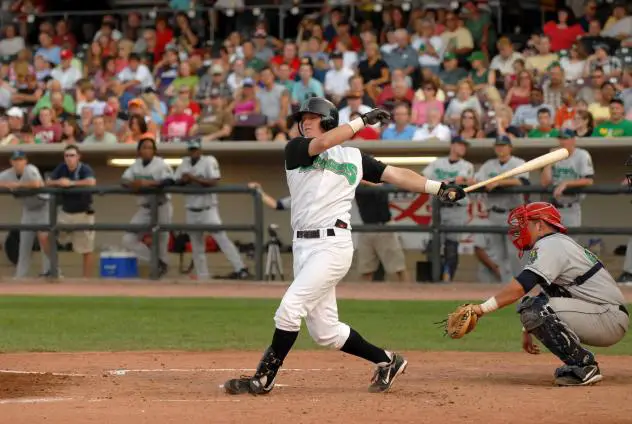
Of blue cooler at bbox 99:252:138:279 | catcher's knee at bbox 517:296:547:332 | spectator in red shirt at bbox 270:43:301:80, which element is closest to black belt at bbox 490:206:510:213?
blue cooler at bbox 99:252:138:279

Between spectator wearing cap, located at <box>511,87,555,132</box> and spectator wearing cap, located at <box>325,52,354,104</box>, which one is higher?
spectator wearing cap, located at <box>325,52,354,104</box>

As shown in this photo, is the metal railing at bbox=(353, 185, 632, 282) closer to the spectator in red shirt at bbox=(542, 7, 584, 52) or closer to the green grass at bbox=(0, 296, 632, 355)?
the green grass at bbox=(0, 296, 632, 355)

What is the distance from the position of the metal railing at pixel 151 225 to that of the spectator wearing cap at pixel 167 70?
3.92 meters

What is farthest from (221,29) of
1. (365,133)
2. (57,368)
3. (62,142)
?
(57,368)

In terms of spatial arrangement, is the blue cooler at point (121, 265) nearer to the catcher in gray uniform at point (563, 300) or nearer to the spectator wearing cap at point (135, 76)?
the spectator wearing cap at point (135, 76)

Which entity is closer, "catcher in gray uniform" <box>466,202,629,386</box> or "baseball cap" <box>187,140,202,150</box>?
"catcher in gray uniform" <box>466,202,629,386</box>

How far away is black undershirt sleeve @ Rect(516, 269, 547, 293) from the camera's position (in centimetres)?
707

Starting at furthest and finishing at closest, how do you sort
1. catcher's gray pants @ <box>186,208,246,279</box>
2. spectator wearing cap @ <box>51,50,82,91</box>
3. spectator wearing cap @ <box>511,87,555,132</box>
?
spectator wearing cap @ <box>51,50,82,91</box>
spectator wearing cap @ <box>511,87,555,132</box>
catcher's gray pants @ <box>186,208,246,279</box>

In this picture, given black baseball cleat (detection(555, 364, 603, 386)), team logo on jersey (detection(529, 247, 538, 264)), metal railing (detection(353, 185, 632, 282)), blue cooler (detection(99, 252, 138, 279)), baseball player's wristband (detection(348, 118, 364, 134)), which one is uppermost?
baseball player's wristband (detection(348, 118, 364, 134))

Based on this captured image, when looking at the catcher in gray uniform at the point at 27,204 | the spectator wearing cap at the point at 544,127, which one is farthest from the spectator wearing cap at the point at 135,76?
the spectator wearing cap at the point at 544,127

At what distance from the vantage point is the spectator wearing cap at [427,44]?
18297mm

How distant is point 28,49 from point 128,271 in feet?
23.9

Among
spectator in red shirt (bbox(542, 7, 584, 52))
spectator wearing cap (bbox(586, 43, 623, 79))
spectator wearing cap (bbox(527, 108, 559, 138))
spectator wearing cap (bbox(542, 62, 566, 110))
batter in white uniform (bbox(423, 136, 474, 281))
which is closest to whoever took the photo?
batter in white uniform (bbox(423, 136, 474, 281))

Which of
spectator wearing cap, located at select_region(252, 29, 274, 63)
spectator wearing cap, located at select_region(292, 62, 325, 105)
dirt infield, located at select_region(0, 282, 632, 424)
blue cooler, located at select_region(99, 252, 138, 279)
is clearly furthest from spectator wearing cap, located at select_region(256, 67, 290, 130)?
dirt infield, located at select_region(0, 282, 632, 424)
